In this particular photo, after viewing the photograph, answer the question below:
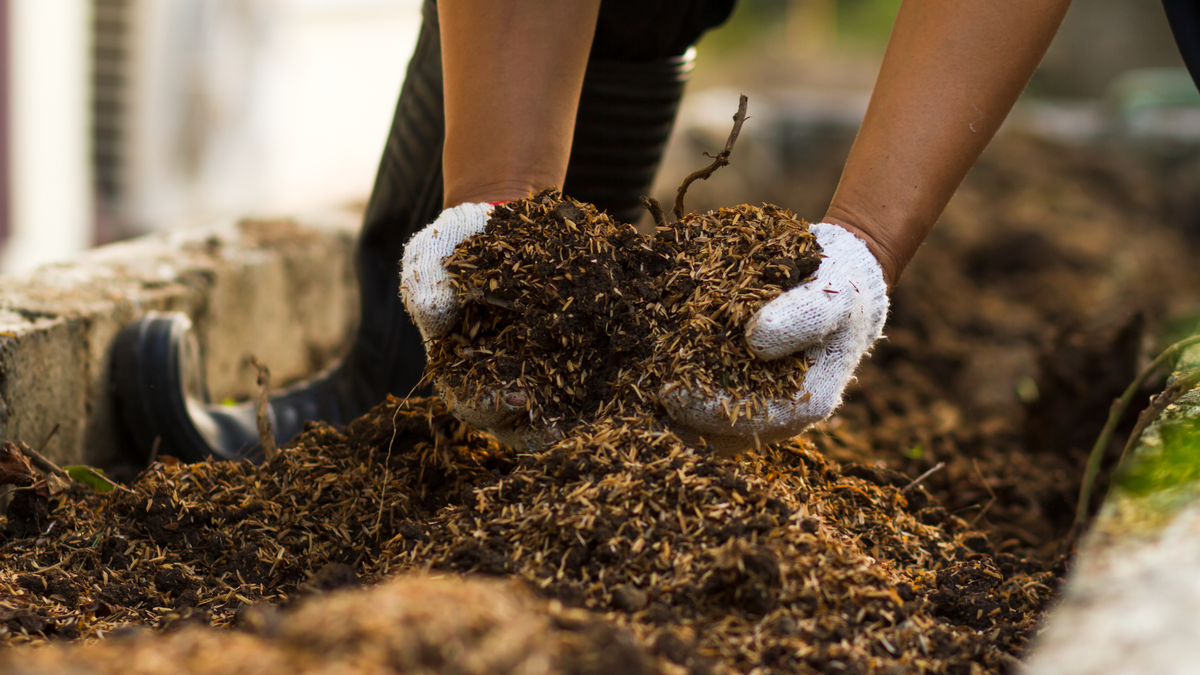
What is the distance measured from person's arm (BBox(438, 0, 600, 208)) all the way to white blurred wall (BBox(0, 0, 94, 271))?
447 centimetres

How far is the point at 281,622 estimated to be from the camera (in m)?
0.94

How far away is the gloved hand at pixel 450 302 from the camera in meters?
1.44

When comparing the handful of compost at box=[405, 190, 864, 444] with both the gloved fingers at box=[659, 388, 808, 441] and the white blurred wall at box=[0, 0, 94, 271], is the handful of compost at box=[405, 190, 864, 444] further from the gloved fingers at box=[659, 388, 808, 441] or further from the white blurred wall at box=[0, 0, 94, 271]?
the white blurred wall at box=[0, 0, 94, 271]

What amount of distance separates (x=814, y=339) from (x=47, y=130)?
5847 mm

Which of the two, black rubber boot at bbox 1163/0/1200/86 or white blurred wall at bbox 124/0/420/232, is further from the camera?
white blurred wall at bbox 124/0/420/232

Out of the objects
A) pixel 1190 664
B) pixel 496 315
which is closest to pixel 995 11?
pixel 496 315

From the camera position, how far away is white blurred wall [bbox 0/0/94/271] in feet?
17.7

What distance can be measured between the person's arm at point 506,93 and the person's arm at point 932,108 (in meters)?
0.53

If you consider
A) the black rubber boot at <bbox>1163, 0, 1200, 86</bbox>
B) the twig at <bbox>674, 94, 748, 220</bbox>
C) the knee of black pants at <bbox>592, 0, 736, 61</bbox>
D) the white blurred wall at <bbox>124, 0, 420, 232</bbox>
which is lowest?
the white blurred wall at <bbox>124, 0, 420, 232</bbox>

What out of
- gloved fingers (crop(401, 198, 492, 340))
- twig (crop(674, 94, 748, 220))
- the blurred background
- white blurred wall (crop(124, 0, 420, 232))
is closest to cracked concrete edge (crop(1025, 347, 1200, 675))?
twig (crop(674, 94, 748, 220))

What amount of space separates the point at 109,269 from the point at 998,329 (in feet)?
11.7

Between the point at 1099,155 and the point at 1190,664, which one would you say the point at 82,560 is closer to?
the point at 1190,664

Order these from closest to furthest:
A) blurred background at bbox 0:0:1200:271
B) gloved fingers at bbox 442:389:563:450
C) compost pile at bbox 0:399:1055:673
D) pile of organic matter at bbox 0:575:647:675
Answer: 1. pile of organic matter at bbox 0:575:647:675
2. compost pile at bbox 0:399:1055:673
3. gloved fingers at bbox 442:389:563:450
4. blurred background at bbox 0:0:1200:271

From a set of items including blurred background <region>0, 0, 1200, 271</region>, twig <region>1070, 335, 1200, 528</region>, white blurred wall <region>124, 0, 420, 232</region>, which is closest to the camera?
twig <region>1070, 335, 1200, 528</region>
